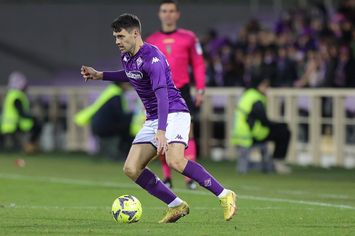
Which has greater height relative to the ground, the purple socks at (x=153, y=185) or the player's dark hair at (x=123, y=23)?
the player's dark hair at (x=123, y=23)

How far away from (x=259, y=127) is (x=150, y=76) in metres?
8.92

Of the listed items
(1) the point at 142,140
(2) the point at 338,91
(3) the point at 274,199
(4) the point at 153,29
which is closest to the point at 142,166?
(1) the point at 142,140

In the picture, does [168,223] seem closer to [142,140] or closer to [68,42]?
[142,140]

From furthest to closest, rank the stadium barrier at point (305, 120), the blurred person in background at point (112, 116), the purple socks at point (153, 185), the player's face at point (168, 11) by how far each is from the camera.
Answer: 1. the blurred person in background at point (112, 116)
2. the stadium barrier at point (305, 120)
3. the player's face at point (168, 11)
4. the purple socks at point (153, 185)

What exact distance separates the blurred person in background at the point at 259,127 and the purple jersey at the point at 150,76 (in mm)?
8128

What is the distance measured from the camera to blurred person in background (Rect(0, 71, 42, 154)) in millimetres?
25516

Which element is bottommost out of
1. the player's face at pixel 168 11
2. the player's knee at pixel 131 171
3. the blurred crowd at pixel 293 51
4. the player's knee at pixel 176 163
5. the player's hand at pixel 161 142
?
the player's knee at pixel 131 171

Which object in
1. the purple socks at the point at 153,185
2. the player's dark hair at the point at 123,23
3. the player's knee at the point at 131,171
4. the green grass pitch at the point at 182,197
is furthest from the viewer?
the purple socks at the point at 153,185

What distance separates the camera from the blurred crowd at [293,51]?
72.8ft

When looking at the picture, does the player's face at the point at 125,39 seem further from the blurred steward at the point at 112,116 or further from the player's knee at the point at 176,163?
the blurred steward at the point at 112,116

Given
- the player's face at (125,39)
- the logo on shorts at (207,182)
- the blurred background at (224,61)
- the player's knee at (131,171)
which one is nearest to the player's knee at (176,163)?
the logo on shorts at (207,182)

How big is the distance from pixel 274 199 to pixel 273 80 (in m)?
8.49

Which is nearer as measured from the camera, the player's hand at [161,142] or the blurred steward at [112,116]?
the player's hand at [161,142]

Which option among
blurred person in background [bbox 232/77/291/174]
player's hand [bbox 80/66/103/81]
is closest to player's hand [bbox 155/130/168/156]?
player's hand [bbox 80/66/103/81]
